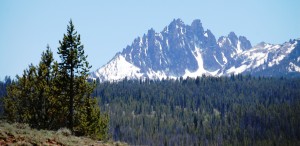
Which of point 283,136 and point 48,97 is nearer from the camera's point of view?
Result: point 48,97

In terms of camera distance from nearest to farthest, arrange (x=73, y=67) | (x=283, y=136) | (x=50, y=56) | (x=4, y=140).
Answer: (x=4, y=140)
(x=73, y=67)
(x=50, y=56)
(x=283, y=136)

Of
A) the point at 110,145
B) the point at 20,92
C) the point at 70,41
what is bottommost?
the point at 110,145

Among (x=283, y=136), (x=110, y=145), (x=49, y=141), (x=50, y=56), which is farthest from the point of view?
(x=283, y=136)

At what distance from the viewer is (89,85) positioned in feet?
122

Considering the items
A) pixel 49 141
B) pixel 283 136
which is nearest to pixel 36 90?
pixel 49 141

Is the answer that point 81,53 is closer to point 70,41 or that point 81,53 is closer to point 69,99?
point 70,41

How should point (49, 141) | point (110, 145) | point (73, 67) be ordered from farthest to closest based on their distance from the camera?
point (73, 67)
point (110, 145)
point (49, 141)

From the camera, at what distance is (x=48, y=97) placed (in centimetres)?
3694

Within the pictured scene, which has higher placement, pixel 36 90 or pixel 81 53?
pixel 81 53

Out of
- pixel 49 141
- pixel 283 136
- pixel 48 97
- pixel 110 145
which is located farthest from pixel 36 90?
pixel 283 136

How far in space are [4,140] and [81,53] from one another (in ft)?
65.1

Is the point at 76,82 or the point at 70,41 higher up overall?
the point at 70,41

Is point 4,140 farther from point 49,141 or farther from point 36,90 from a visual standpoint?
point 36,90

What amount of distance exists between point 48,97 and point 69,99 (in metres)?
2.28
